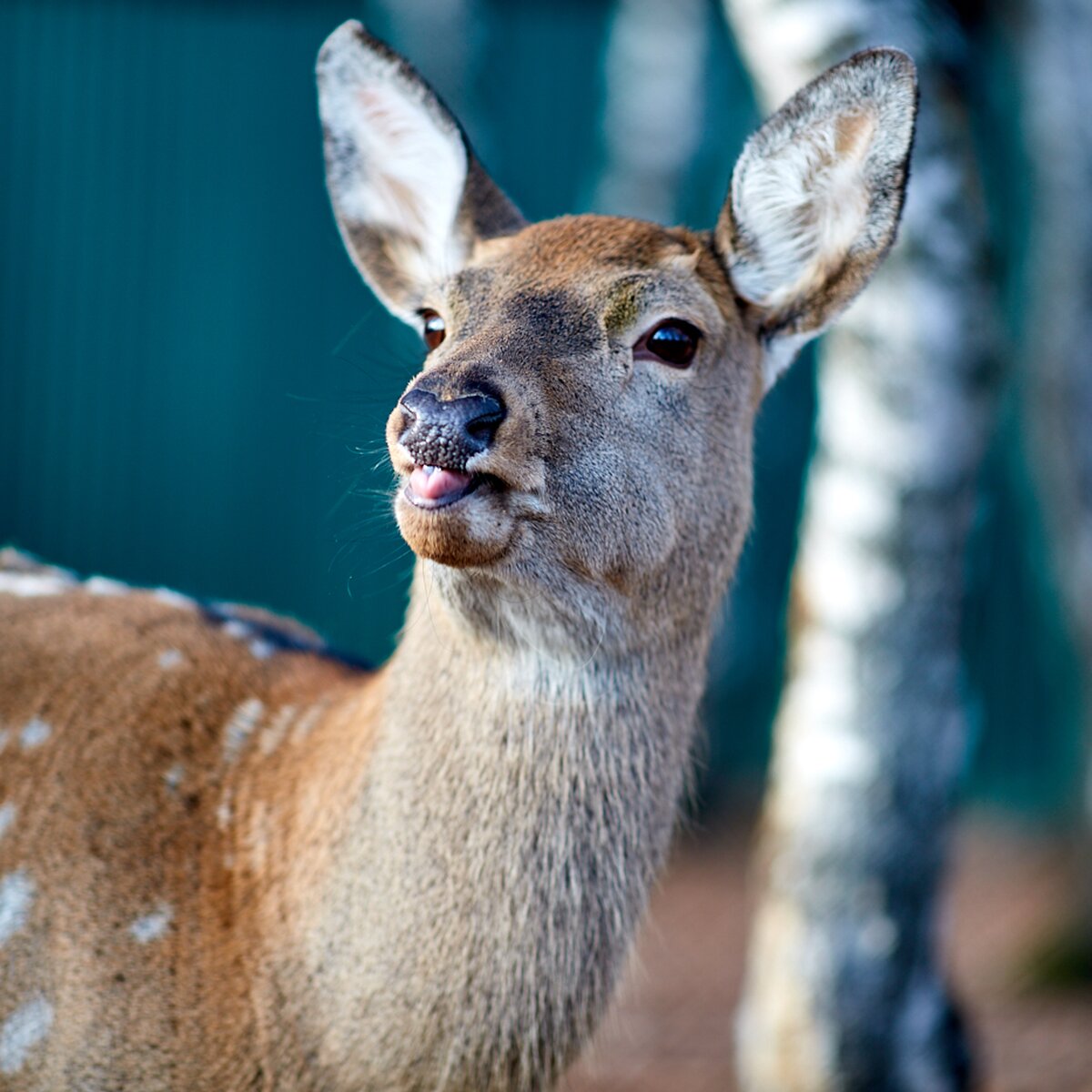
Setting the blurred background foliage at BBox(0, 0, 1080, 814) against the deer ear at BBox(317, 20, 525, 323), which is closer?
the deer ear at BBox(317, 20, 525, 323)

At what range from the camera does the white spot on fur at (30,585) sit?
3.64 meters

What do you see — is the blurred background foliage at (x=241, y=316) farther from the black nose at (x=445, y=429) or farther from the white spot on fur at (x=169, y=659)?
the black nose at (x=445, y=429)

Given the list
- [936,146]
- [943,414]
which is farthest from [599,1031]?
[936,146]

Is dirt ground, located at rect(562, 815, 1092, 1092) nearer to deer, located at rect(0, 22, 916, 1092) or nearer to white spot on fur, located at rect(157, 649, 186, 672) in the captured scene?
deer, located at rect(0, 22, 916, 1092)

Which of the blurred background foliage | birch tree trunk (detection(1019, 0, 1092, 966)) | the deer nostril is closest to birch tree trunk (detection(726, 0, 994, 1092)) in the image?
birch tree trunk (detection(1019, 0, 1092, 966))

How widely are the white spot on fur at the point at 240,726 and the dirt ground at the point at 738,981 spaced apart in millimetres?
1109

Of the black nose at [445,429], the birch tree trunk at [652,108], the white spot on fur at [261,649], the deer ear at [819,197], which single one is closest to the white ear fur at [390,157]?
the deer ear at [819,197]

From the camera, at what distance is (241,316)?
9.12m

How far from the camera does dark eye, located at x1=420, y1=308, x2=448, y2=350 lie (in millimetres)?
3225

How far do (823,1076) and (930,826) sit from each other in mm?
795

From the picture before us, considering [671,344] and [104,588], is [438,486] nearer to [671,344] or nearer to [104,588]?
[671,344]

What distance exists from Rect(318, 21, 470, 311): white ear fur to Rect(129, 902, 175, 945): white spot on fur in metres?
1.61

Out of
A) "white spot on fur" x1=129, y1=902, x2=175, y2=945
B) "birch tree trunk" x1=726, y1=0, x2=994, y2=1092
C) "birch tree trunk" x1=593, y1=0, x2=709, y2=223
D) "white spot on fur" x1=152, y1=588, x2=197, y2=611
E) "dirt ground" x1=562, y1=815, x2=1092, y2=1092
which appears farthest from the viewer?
"birch tree trunk" x1=593, y1=0, x2=709, y2=223

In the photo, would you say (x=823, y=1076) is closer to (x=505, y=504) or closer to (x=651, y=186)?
(x=505, y=504)
